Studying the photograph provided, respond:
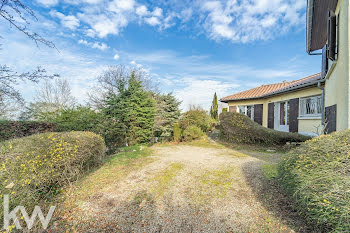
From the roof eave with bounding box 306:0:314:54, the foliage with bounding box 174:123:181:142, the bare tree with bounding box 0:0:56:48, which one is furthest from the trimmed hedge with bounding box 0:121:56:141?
Result: the roof eave with bounding box 306:0:314:54

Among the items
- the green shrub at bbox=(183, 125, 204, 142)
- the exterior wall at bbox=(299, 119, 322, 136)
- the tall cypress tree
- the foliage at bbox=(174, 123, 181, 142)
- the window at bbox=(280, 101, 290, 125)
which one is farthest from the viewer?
the foliage at bbox=(174, 123, 181, 142)

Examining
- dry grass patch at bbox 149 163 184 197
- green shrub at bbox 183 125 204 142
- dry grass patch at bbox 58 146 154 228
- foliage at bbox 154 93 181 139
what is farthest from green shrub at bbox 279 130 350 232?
foliage at bbox 154 93 181 139

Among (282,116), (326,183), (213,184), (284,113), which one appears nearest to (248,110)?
(282,116)

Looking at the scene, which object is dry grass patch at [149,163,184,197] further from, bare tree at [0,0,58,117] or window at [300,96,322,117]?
window at [300,96,322,117]

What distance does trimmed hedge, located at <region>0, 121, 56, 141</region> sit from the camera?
714 centimetres

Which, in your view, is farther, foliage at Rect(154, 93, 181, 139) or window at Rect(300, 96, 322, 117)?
foliage at Rect(154, 93, 181, 139)

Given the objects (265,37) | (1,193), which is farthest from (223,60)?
(1,193)

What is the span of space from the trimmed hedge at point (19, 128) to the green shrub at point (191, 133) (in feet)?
26.5

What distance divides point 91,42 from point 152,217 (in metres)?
10.5

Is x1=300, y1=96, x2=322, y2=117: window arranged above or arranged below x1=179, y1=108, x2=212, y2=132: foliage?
above

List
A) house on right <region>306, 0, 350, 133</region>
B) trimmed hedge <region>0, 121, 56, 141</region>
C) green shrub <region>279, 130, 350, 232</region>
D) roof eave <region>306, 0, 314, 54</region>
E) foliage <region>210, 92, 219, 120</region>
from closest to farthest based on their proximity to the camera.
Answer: green shrub <region>279, 130, 350, 232</region> → house on right <region>306, 0, 350, 133</region> → roof eave <region>306, 0, 314, 54</region> → trimmed hedge <region>0, 121, 56, 141</region> → foliage <region>210, 92, 219, 120</region>

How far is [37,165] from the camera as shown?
2803 millimetres

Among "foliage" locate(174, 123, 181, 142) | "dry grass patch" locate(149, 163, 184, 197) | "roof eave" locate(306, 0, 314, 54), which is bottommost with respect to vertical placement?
"dry grass patch" locate(149, 163, 184, 197)

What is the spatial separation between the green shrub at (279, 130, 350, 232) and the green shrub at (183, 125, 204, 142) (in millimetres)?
8357
